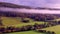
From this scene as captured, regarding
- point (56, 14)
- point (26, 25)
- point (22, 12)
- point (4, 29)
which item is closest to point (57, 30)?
point (56, 14)

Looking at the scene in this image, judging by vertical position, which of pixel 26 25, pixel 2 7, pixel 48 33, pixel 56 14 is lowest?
pixel 48 33

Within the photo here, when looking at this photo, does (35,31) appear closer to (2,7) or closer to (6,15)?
(6,15)

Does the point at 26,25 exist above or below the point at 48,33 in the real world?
above

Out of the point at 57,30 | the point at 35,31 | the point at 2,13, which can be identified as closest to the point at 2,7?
the point at 2,13

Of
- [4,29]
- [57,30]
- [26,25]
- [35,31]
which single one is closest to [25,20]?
[26,25]

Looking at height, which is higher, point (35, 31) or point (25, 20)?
point (25, 20)

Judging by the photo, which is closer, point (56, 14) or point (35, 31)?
point (35, 31)

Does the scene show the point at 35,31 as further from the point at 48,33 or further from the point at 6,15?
the point at 6,15

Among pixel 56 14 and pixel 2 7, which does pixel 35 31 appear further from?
pixel 2 7
